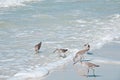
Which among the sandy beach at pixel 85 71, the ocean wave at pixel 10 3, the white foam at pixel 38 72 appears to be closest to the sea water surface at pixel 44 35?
the white foam at pixel 38 72

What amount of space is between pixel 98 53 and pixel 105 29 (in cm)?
459

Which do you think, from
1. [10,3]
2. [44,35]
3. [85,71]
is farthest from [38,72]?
[10,3]

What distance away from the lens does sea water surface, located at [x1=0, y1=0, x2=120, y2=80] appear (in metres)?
11.4

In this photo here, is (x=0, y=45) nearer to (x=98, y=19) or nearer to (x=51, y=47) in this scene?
(x=51, y=47)

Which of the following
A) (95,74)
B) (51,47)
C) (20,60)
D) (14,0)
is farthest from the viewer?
(14,0)

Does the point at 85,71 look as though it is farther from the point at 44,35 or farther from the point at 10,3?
the point at 10,3

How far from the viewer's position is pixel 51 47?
1380cm

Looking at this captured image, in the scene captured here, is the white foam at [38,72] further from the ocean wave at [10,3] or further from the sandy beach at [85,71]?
the ocean wave at [10,3]

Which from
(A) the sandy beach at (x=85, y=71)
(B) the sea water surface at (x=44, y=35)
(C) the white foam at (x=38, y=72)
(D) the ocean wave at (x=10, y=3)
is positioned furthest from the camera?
(D) the ocean wave at (x=10, y=3)

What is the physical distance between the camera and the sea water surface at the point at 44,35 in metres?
11.4

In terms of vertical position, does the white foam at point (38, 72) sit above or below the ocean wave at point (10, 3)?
below

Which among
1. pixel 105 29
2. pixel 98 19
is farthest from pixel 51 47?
pixel 98 19

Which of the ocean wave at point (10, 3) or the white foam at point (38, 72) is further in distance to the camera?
the ocean wave at point (10, 3)

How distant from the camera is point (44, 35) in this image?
52.6 feet
